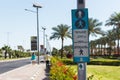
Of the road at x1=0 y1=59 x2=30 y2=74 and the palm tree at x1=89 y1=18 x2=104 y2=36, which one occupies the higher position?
the palm tree at x1=89 y1=18 x2=104 y2=36

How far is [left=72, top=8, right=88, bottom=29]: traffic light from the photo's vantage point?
8.59m

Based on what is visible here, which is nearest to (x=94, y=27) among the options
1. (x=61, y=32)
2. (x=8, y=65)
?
(x=61, y=32)

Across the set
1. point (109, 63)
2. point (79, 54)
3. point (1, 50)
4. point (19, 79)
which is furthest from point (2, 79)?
point (1, 50)

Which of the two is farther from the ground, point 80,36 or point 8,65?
point 80,36

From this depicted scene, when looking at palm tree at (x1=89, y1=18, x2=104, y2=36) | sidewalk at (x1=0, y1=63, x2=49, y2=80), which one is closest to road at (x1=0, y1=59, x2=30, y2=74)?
sidewalk at (x1=0, y1=63, x2=49, y2=80)

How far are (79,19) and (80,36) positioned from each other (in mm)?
384

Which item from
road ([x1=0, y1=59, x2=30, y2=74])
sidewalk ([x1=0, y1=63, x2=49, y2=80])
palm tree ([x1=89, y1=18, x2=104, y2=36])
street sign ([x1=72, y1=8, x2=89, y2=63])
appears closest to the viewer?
street sign ([x1=72, y1=8, x2=89, y2=63])

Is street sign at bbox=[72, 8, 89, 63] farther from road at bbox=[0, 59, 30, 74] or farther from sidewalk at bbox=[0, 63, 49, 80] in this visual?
road at bbox=[0, 59, 30, 74]

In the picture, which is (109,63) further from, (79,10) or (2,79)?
(79,10)

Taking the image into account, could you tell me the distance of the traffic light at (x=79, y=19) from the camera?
28.2 feet

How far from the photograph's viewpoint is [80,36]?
28.2 feet

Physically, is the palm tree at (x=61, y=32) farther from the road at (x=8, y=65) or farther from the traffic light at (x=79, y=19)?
the traffic light at (x=79, y=19)

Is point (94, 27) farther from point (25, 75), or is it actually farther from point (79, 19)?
point (79, 19)

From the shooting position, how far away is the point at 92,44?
14550 cm
